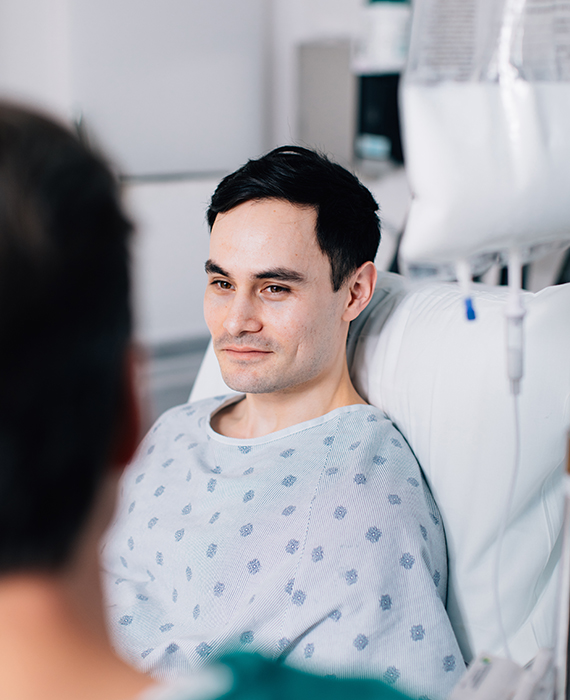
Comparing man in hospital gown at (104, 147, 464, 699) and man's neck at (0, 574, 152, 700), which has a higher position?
man's neck at (0, 574, 152, 700)

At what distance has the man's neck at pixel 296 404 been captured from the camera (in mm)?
1286

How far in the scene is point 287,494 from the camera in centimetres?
114

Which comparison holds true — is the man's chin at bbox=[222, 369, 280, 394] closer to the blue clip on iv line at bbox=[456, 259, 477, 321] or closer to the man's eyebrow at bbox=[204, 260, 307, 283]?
the man's eyebrow at bbox=[204, 260, 307, 283]

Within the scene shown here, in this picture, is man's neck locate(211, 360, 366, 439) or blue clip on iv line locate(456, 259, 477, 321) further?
man's neck locate(211, 360, 366, 439)

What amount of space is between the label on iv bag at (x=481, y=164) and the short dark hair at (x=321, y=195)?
1.72 feet

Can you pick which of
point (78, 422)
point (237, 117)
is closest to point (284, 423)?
point (78, 422)

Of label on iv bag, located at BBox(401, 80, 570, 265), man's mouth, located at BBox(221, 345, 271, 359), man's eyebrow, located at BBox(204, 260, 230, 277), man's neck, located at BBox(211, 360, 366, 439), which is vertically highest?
label on iv bag, located at BBox(401, 80, 570, 265)

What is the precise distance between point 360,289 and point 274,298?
0.19m

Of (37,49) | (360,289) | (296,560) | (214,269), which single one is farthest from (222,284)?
(37,49)

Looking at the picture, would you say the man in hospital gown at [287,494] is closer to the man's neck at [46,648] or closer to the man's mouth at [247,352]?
the man's mouth at [247,352]

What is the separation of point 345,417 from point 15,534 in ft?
2.78

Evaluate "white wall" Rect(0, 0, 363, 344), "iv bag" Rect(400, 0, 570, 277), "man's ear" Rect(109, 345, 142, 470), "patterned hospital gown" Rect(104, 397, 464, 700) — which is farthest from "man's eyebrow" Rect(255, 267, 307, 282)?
"white wall" Rect(0, 0, 363, 344)

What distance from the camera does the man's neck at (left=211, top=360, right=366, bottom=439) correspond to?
1.29 meters

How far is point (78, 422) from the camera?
433 millimetres
